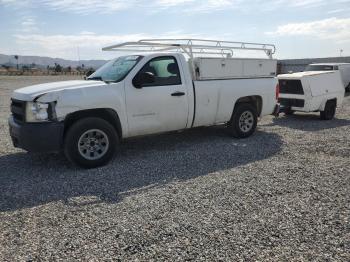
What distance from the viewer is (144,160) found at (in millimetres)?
7016

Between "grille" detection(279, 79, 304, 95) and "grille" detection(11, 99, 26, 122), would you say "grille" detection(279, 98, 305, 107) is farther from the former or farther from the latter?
"grille" detection(11, 99, 26, 122)

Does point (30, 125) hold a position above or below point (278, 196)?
above

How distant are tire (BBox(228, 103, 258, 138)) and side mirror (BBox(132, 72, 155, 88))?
2664 millimetres

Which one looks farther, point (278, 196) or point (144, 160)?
point (144, 160)

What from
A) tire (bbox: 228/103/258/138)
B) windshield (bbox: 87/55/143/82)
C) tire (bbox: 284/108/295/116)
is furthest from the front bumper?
tire (bbox: 284/108/295/116)

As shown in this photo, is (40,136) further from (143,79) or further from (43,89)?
(143,79)

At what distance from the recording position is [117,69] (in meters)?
7.27

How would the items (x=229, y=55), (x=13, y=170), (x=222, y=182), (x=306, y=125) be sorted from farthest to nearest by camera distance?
1. (x=306, y=125)
2. (x=229, y=55)
3. (x=13, y=170)
4. (x=222, y=182)

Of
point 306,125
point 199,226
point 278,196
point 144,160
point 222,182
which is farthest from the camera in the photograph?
point 306,125

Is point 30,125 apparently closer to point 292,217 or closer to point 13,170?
point 13,170

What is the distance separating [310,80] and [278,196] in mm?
7371

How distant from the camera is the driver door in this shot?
271 inches

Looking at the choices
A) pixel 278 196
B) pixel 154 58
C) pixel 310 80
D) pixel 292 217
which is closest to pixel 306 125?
pixel 310 80

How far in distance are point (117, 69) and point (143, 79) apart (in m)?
0.75
